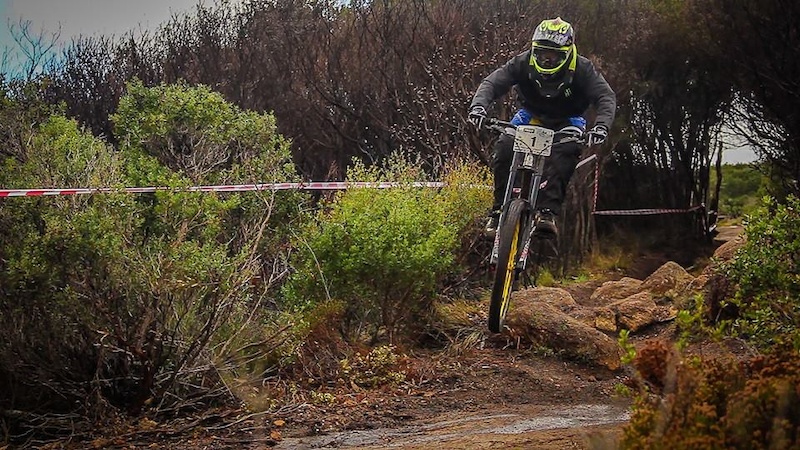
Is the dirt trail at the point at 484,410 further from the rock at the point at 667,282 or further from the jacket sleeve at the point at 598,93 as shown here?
the rock at the point at 667,282

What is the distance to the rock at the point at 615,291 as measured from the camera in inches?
434

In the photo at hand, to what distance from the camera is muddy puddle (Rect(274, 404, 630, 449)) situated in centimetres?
569

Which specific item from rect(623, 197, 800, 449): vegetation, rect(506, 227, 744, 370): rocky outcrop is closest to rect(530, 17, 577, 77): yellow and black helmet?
rect(506, 227, 744, 370): rocky outcrop

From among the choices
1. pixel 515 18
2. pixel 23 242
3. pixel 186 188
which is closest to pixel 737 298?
pixel 186 188

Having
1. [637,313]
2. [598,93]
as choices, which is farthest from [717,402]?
[637,313]

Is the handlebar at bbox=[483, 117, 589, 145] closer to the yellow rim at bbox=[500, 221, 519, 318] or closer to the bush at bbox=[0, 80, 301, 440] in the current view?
the yellow rim at bbox=[500, 221, 519, 318]

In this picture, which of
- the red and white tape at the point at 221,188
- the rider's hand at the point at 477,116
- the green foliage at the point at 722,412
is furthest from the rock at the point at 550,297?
the green foliage at the point at 722,412

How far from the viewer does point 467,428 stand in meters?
5.95

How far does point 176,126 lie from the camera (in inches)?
344

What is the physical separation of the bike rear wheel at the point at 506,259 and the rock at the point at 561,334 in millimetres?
1522

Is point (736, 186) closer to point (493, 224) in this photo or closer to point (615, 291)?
point (615, 291)

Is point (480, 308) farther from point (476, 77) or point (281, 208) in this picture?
point (476, 77)

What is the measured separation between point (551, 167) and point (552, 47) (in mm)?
862

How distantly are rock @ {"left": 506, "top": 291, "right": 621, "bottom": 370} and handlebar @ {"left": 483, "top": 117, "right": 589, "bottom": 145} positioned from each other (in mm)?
1842
